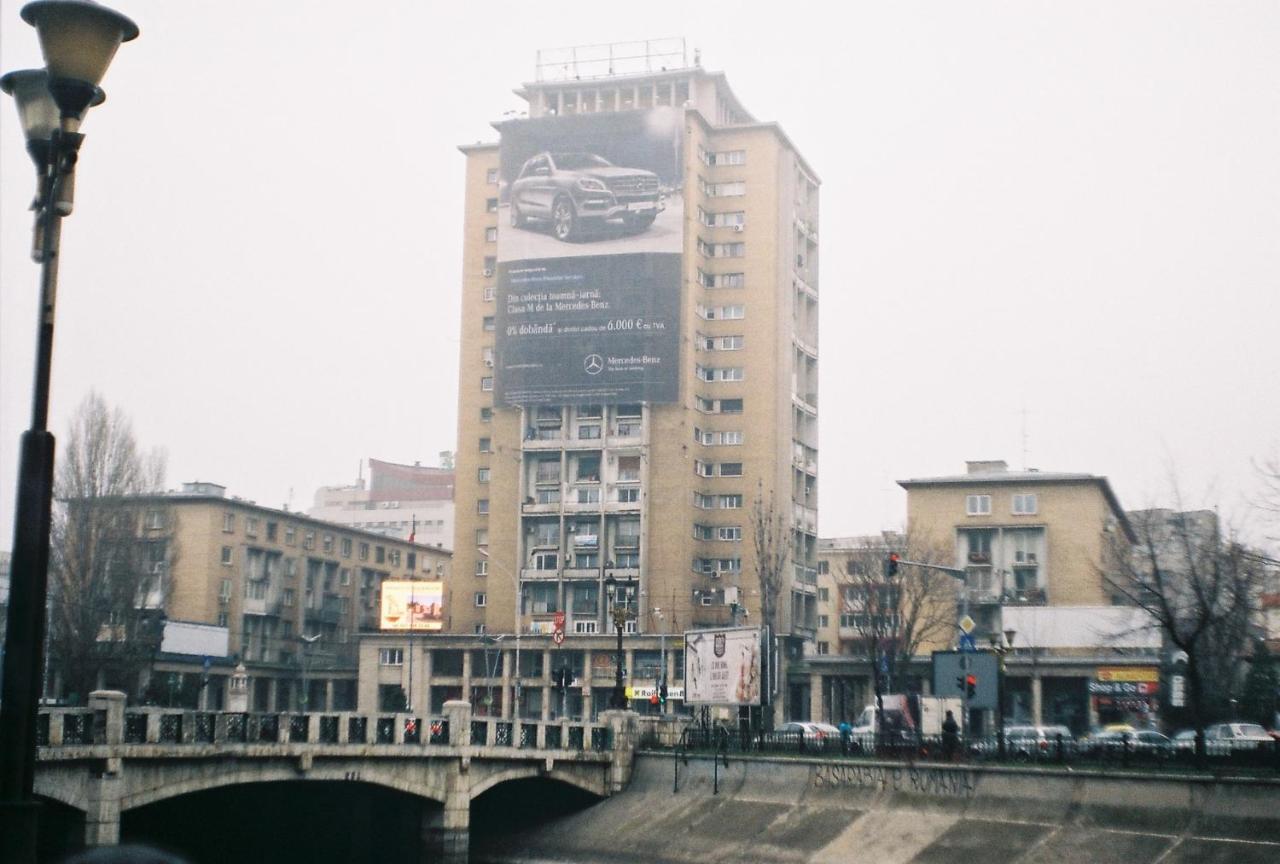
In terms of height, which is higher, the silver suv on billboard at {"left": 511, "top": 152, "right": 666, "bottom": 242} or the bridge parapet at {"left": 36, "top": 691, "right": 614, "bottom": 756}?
the silver suv on billboard at {"left": 511, "top": 152, "right": 666, "bottom": 242}

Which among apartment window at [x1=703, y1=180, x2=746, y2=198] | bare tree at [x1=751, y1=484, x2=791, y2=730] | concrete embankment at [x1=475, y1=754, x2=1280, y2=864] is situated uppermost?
apartment window at [x1=703, y1=180, x2=746, y2=198]

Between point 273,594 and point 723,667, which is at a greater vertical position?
point 273,594

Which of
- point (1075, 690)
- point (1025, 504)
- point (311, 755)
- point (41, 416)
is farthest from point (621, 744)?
point (41, 416)

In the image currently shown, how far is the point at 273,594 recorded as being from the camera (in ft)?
426

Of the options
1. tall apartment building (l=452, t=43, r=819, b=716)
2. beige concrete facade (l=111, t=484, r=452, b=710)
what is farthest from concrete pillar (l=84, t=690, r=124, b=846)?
tall apartment building (l=452, t=43, r=819, b=716)

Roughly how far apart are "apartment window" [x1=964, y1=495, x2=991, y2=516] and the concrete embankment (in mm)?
50518

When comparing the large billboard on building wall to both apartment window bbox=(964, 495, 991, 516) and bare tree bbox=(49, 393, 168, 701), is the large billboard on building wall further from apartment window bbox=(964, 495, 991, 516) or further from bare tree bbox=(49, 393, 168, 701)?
bare tree bbox=(49, 393, 168, 701)

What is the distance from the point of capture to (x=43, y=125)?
38.9 ft

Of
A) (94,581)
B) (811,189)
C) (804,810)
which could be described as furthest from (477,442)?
(804,810)

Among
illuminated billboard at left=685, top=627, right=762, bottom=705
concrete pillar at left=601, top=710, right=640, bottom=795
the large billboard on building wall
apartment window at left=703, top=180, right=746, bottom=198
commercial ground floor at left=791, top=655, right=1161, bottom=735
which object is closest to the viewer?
illuminated billboard at left=685, top=627, right=762, bottom=705

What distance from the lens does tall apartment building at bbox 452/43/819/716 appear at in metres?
112

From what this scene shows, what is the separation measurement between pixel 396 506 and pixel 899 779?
14551 centimetres

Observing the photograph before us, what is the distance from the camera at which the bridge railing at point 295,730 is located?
147 ft

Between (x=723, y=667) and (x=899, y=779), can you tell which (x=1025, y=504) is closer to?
(x=723, y=667)
